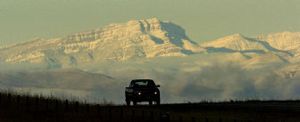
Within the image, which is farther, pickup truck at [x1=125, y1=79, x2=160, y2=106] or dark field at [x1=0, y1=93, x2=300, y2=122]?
pickup truck at [x1=125, y1=79, x2=160, y2=106]

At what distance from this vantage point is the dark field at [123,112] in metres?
53.0

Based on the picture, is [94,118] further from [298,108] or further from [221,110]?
[298,108]

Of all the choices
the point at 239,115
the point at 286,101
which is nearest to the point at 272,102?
the point at 286,101

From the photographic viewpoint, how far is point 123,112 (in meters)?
57.6

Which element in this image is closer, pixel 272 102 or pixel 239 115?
pixel 239 115

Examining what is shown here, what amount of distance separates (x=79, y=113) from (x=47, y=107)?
4.92 m

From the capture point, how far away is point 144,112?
189ft

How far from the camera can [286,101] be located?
76.5 metres

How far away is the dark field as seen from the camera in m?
53.0

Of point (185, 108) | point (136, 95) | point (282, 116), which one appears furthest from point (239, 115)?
point (136, 95)

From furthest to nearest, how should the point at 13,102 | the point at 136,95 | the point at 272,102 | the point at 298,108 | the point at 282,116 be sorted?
the point at 272,102, the point at 136,95, the point at 298,108, the point at 13,102, the point at 282,116

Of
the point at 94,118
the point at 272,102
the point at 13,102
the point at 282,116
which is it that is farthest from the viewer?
the point at 272,102

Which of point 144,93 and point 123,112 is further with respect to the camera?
A: point 144,93

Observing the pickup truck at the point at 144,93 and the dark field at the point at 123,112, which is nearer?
the dark field at the point at 123,112
